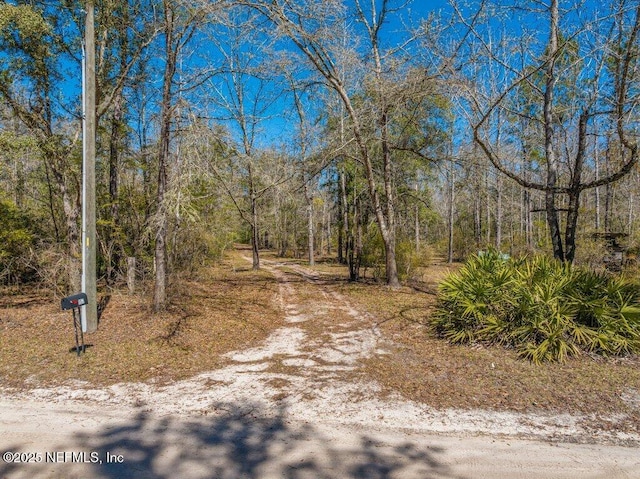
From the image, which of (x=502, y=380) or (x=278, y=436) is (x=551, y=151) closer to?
(x=502, y=380)

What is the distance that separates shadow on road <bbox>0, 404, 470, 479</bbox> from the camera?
2877mm

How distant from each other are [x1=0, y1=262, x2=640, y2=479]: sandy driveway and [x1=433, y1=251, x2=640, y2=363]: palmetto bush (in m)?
2.30

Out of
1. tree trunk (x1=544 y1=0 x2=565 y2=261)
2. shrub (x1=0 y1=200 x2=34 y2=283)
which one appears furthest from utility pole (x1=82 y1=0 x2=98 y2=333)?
tree trunk (x1=544 y1=0 x2=565 y2=261)

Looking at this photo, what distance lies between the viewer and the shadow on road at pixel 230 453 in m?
2.88

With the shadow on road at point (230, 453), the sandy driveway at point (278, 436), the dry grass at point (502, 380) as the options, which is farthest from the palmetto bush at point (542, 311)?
the shadow on road at point (230, 453)

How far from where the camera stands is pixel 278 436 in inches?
136

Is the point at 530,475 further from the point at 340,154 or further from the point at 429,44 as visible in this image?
the point at 340,154

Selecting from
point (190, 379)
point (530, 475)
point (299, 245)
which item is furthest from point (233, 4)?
point (299, 245)

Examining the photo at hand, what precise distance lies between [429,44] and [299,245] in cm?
2548

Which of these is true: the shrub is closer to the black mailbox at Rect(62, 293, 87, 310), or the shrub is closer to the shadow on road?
the black mailbox at Rect(62, 293, 87, 310)

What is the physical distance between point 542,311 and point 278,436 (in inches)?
184

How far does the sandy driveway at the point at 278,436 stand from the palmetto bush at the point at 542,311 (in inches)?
90.5

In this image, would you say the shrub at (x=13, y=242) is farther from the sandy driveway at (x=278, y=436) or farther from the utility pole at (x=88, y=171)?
the sandy driveway at (x=278, y=436)

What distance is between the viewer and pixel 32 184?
11.6 m
